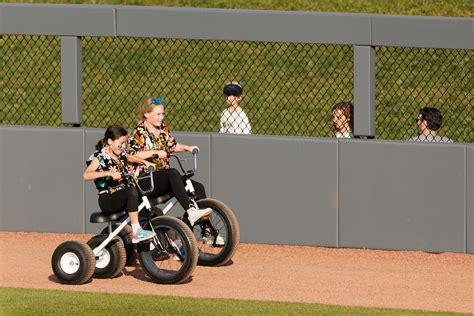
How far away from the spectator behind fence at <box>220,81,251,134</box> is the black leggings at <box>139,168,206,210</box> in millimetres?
2220

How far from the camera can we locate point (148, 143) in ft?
42.3

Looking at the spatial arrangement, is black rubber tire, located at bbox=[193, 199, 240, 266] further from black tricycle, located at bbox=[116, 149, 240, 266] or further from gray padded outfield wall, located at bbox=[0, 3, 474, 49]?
gray padded outfield wall, located at bbox=[0, 3, 474, 49]

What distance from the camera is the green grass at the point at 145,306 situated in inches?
437

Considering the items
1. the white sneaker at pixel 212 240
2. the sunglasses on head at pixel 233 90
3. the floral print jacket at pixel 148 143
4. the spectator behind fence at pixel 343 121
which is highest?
the sunglasses on head at pixel 233 90

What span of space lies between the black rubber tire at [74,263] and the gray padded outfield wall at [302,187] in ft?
8.16

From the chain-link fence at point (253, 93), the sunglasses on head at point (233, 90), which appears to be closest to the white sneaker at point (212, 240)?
the sunglasses on head at point (233, 90)

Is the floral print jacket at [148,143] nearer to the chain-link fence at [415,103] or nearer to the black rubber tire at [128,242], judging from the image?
the black rubber tire at [128,242]

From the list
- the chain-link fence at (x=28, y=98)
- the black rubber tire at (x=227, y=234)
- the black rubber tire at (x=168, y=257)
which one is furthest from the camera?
the chain-link fence at (x=28, y=98)

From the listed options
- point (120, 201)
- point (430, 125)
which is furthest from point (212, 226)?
point (430, 125)

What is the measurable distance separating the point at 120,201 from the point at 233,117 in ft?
9.55

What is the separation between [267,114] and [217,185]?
5015mm

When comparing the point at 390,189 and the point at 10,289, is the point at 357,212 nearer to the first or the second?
the point at 390,189

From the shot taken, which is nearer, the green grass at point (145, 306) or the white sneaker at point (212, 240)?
the green grass at point (145, 306)

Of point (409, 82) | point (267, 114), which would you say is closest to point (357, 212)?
point (267, 114)
